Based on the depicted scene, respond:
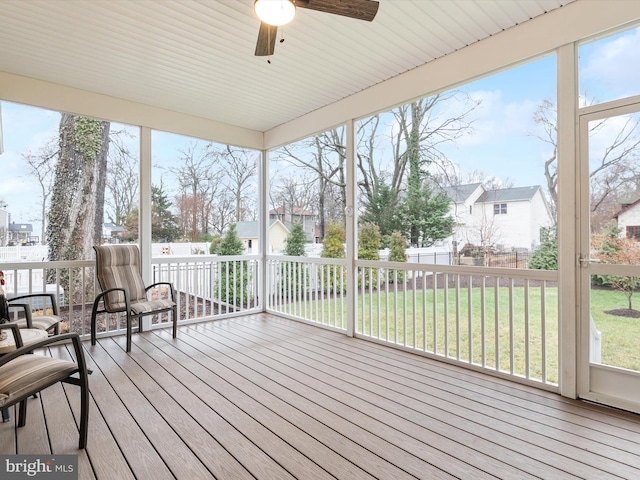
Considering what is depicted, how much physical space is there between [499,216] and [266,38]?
2461 millimetres

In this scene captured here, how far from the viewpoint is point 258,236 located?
5.72 m

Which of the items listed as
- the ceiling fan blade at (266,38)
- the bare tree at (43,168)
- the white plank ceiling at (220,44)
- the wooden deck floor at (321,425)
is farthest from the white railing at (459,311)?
the bare tree at (43,168)

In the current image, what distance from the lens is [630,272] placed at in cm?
234

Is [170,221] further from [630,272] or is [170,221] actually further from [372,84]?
[630,272]

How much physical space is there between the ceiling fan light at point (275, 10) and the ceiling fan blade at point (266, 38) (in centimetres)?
22

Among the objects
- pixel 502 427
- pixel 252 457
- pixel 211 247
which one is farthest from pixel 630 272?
pixel 211 247

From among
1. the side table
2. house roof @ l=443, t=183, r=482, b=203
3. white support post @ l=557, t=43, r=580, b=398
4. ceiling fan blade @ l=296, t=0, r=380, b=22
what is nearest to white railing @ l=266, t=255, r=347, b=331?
house roof @ l=443, t=183, r=482, b=203

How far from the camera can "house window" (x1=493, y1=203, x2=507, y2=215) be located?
3125 millimetres

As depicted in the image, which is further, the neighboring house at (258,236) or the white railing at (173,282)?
the neighboring house at (258,236)

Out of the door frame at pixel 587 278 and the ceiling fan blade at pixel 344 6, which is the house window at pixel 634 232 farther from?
A: the ceiling fan blade at pixel 344 6

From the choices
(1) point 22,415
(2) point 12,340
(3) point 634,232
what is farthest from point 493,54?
(1) point 22,415

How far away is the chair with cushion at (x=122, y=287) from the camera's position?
376 cm

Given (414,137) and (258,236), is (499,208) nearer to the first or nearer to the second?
(414,137)

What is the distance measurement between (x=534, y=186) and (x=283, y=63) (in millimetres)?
2597
